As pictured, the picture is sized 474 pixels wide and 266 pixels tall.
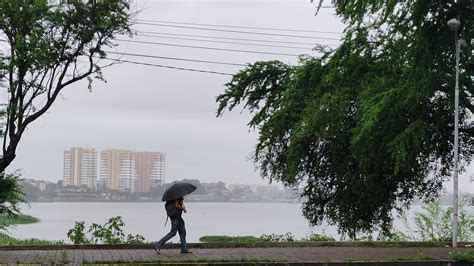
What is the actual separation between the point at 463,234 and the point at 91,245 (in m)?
15.4

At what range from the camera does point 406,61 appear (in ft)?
76.4

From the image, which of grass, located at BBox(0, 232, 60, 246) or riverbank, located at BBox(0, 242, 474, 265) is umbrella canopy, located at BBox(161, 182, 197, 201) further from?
grass, located at BBox(0, 232, 60, 246)

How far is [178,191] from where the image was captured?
14.7m

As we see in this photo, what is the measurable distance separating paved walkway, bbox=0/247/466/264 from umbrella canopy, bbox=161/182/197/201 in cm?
138

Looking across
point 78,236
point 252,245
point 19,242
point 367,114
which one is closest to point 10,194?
point 19,242

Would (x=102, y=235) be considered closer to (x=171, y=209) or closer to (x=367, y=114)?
(x=171, y=209)

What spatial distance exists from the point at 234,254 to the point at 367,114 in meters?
8.64

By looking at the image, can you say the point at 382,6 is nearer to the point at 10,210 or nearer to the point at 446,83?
the point at 446,83

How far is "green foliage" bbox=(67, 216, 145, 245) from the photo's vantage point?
709 inches

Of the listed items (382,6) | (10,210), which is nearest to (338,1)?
(382,6)

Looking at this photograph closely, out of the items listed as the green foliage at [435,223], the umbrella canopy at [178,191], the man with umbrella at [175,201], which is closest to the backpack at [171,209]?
the man with umbrella at [175,201]

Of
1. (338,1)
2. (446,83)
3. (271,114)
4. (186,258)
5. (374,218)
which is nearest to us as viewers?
(186,258)

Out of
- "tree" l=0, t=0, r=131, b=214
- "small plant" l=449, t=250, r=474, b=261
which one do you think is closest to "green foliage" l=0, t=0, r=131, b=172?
"tree" l=0, t=0, r=131, b=214

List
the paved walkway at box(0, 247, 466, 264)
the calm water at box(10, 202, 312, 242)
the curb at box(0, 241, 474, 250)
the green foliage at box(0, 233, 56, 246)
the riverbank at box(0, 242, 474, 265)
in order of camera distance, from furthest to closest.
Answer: the calm water at box(10, 202, 312, 242) < the green foliage at box(0, 233, 56, 246) < the curb at box(0, 241, 474, 250) < the paved walkway at box(0, 247, 466, 264) < the riverbank at box(0, 242, 474, 265)
